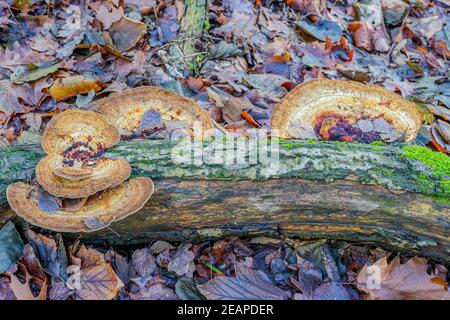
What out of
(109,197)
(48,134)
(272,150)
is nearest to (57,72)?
(48,134)

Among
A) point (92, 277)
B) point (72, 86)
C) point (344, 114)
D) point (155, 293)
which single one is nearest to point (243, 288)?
point (155, 293)

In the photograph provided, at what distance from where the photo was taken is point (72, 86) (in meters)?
4.43

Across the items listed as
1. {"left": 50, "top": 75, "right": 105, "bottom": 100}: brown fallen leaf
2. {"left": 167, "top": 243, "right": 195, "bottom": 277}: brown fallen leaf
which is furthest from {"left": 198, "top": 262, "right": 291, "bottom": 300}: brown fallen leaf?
{"left": 50, "top": 75, "right": 105, "bottom": 100}: brown fallen leaf

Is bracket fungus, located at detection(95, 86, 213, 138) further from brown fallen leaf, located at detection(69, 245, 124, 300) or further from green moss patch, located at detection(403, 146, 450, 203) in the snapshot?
green moss patch, located at detection(403, 146, 450, 203)

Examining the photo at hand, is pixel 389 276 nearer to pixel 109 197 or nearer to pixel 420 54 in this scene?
pixel 109 197

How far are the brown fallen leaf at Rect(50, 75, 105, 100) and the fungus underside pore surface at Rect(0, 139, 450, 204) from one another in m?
1.52

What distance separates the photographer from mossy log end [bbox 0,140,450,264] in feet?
9.76

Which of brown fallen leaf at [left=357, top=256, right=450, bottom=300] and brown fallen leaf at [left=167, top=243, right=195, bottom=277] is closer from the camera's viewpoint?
brown fallen leaf at [left=357, top=256, right=450, bottom=300]

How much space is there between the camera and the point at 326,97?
3.98 metres

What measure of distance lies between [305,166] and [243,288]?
1.08 meters

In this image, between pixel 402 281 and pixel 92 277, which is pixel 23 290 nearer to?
pixel 92 277

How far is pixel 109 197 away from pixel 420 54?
5.28 metres

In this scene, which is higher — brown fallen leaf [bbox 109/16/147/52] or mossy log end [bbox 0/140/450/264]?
brown fallen leaf [bbox 109/16/147/52]

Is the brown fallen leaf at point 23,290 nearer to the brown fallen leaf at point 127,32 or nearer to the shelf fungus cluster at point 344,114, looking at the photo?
the shelf fungus cluster at point 344,114
